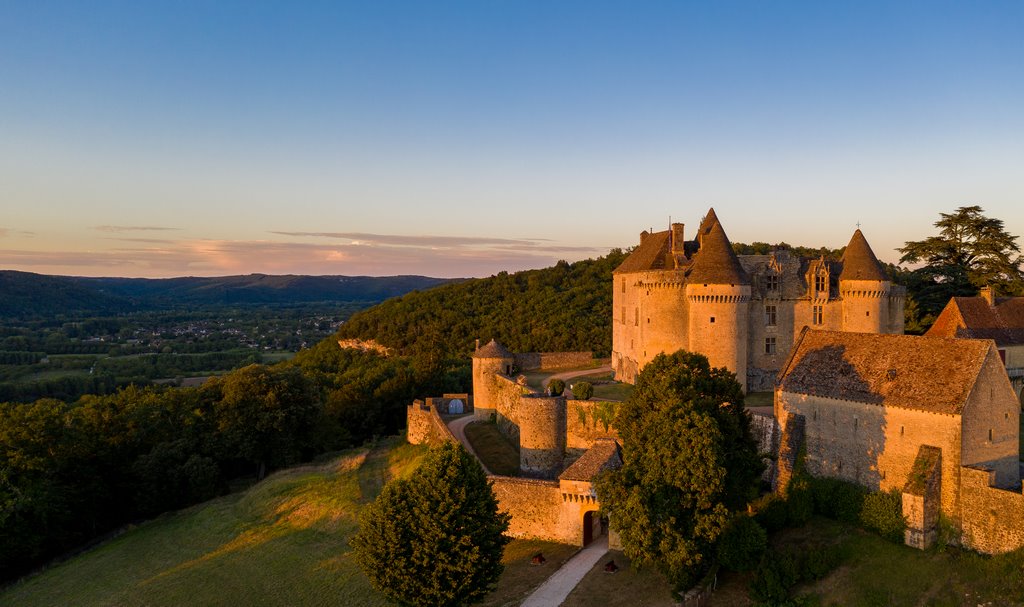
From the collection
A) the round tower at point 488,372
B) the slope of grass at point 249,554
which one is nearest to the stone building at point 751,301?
the round tower at point 488,372

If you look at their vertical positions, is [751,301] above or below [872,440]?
above

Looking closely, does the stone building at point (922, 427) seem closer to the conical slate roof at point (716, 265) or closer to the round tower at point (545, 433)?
the conical slate roof at point (716, 265)

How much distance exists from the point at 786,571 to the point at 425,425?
28976 millimetres

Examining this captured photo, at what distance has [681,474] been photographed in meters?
22.7

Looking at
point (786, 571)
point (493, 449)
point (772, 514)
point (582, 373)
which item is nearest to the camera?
point (786, 571)

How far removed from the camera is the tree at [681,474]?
2208 centimetres

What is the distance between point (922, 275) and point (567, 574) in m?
40.1

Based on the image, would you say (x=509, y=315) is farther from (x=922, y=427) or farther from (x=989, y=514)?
(x=989, y=514)

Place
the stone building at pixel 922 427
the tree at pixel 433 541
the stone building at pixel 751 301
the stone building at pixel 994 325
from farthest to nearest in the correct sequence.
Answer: the stone building at pixel 751 301 < the stone building at pixel 994 325 < the tree at pixel 433 541 < the stone building at pixel 922 427

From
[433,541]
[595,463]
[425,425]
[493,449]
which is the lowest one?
[425,425]

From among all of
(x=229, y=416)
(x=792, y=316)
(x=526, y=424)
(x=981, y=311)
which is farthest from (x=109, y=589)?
(x=981, y=311)

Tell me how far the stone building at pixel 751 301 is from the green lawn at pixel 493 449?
10.5 m

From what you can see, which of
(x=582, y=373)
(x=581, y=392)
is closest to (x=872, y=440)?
(x=581, y=392)

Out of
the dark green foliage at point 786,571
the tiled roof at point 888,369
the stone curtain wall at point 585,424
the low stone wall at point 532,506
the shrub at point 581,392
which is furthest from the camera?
the shrub at point 581,392
